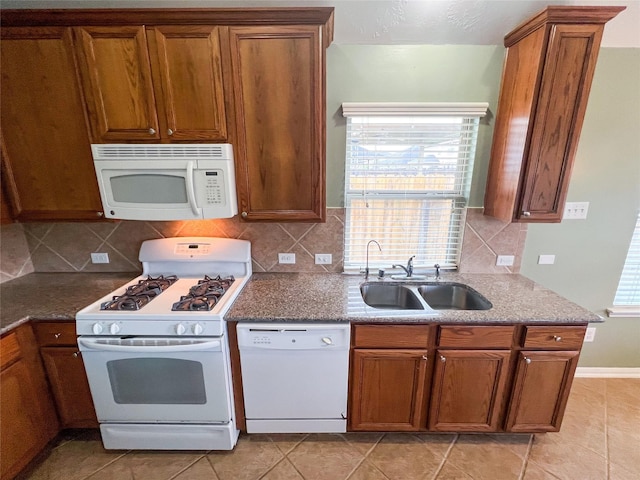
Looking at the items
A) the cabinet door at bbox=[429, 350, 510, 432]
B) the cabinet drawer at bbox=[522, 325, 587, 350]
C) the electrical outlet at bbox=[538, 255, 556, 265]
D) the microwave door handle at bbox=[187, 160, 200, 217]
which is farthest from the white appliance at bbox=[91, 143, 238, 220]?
the electrical outlet at bbox=[538, 255, 556, 265]

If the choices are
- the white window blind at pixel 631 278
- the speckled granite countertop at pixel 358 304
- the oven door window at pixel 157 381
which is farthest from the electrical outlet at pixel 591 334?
the oven door window at pixel 157 381

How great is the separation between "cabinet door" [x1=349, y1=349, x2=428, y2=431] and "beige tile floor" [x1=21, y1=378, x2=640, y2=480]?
0.53 ft

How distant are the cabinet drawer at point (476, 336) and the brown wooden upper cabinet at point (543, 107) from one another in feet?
2.26

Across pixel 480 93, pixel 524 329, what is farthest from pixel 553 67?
pixel 524 329

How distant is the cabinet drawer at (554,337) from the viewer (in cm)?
150

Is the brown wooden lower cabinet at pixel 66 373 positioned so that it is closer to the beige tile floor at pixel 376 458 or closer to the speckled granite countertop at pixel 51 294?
A: the speckled granite countertop at pixel 51 294

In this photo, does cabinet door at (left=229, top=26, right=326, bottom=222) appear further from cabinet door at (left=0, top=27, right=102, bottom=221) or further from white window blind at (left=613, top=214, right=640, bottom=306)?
white window blind at (left=613, top=214, right=640, bottom=306)

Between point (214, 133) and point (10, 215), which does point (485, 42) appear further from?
point (10, 215)

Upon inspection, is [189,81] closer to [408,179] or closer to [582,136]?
[408,179]

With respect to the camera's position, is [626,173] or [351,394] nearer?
[351,394]

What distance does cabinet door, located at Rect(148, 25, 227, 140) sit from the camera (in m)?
1.45

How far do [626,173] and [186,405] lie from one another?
3208 millimetres

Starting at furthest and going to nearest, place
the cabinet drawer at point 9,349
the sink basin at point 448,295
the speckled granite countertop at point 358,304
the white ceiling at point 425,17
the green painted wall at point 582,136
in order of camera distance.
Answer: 1. the sink basin at point 448,295
2. the green painted wall at point 582,136
3. the white ceiling at point 425,17
4. the speckled granite countertop at point 358,304
5. the cabinet drawer at point 9,349

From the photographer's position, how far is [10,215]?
1718 millimetres
